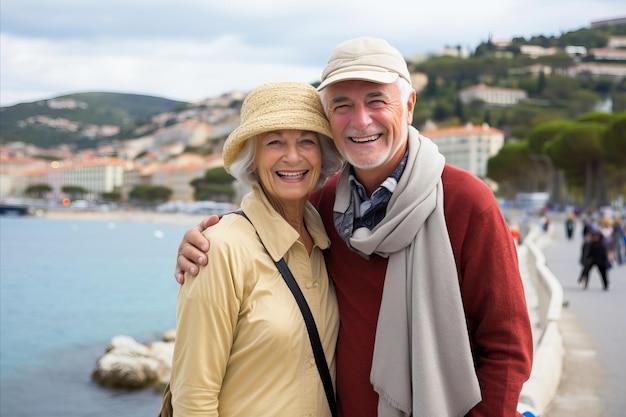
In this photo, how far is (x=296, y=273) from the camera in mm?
2166

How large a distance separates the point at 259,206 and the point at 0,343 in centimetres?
1573

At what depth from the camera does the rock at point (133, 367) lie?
1031cm

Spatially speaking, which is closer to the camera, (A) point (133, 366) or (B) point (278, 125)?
(B) point (278, 125)

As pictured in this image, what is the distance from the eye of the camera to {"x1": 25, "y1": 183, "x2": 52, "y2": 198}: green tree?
379ft

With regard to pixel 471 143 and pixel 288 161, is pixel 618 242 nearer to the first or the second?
pixel 288 161

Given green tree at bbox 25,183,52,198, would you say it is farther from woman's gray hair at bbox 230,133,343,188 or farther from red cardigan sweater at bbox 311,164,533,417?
red cardigan sweater at bbox 311,164,533,417

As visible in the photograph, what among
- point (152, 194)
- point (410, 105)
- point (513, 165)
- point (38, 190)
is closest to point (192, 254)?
point (410, 105)

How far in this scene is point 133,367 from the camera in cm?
1049

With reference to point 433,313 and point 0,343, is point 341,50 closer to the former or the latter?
point 433,313

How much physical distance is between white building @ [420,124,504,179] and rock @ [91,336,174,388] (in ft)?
284

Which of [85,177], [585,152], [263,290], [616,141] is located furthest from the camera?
[85,177]

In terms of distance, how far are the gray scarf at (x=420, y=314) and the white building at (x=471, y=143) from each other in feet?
311

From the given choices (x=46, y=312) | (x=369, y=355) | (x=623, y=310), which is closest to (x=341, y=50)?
(x=369, y=355)

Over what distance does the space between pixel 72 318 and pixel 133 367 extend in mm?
10086
